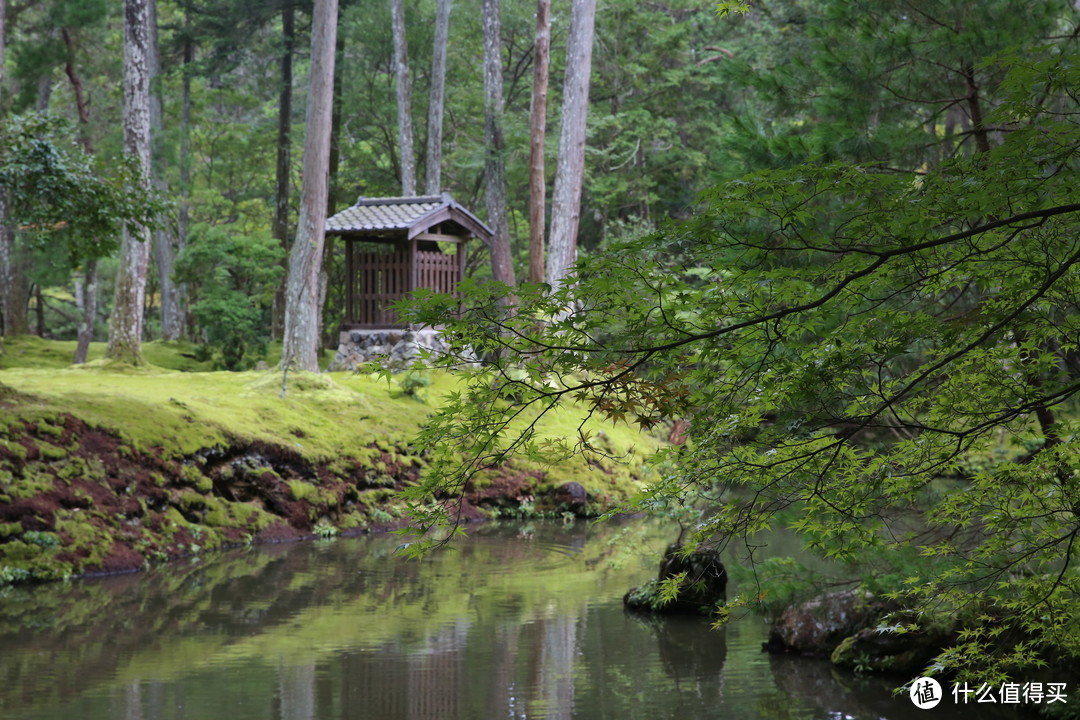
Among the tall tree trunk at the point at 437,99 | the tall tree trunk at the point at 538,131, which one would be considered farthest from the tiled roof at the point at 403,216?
the tall tree trunk at the point at 437,99

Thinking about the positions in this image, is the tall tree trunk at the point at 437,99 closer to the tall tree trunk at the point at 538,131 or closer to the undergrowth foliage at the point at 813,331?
the tall tree trunk at the point at 538,131

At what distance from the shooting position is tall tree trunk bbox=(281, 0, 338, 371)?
1477 cm

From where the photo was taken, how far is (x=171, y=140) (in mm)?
20094

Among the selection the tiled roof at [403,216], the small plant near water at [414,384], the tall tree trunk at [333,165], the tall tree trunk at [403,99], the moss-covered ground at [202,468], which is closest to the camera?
the moss-covered ground at [202,468]

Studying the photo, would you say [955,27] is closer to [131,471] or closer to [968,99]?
[968,99]

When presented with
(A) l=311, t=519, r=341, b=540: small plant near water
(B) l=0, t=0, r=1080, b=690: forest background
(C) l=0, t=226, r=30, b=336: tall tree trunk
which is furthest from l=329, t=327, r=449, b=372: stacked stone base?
(B) l=0, t=0, r=1080, b=690: forest background

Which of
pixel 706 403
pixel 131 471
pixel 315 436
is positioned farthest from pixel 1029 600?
pixel 315 436

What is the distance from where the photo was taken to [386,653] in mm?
7004

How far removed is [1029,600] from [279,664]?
4.79 m

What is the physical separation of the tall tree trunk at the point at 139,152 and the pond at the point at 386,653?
628cm

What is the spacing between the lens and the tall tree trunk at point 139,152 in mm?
15453

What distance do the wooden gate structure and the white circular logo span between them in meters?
13.5

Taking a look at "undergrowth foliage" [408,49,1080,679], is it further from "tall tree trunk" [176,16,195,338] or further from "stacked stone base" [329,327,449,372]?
"tall tree trunk" [176,16,195,338]

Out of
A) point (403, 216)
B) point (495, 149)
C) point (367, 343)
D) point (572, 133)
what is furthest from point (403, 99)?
point (367, 343)
